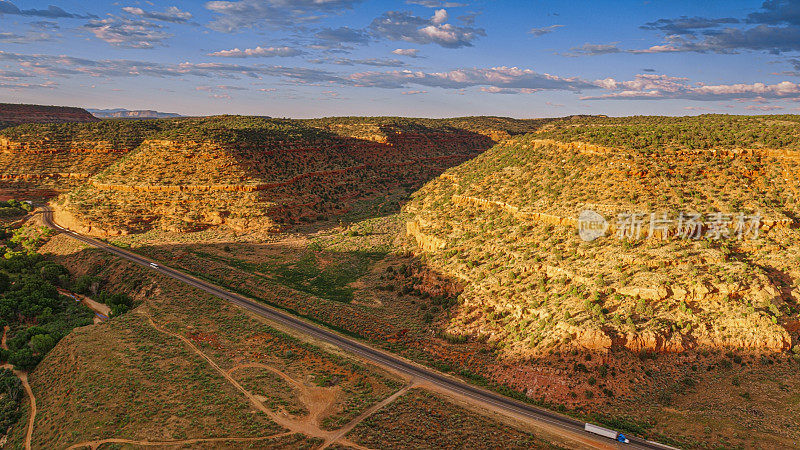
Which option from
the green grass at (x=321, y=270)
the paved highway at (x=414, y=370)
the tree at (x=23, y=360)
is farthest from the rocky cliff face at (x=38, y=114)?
the tree at (x=23, y=360)

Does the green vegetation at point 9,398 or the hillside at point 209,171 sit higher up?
the hillside at point 209,171

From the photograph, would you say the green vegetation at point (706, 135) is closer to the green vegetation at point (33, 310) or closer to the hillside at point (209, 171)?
the hillside at point (209, 171)

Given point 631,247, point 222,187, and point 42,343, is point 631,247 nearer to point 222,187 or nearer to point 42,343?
point 42,343

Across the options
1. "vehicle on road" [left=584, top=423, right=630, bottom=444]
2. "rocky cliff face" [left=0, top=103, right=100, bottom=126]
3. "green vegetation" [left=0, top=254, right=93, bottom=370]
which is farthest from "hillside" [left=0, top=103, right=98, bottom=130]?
"vehicle on road" [left=584, top=423, right=630, bottom=444]

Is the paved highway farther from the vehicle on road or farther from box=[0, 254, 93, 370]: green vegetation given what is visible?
box=[0, 254, 93, 370]: green vegetation

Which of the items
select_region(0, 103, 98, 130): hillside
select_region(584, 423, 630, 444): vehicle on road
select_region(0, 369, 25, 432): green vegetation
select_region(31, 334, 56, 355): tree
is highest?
select_region(0, 103, 98, 130): hillside

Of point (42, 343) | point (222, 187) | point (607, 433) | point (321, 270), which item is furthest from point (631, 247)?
point (222, 187)
